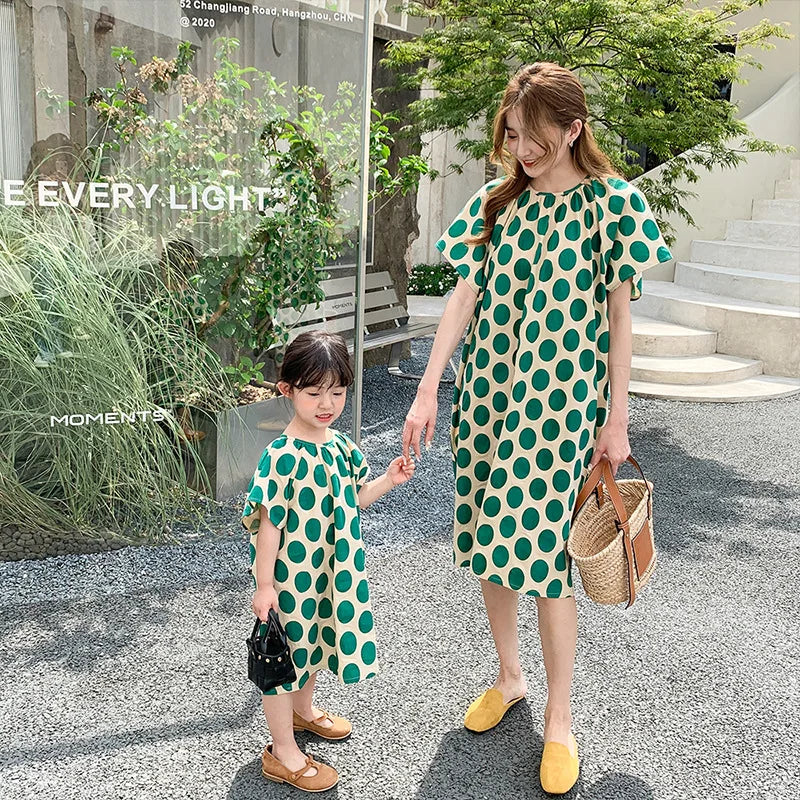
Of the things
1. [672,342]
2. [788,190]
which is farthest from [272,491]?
[788,190]

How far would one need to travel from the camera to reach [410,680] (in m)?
2.56

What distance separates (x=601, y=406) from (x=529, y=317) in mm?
271

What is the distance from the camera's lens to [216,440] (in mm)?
3479

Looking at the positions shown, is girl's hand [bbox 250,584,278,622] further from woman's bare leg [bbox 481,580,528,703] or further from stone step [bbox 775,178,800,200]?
stone step [bbox 775,178,800,200]

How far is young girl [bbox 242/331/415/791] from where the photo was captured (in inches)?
76.6

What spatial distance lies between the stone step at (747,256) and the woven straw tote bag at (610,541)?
20.9 ft

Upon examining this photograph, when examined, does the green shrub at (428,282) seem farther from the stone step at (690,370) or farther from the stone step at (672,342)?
the stone step at (690,370)

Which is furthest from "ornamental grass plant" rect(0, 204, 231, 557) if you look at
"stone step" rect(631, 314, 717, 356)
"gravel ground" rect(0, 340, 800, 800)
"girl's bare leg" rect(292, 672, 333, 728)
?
"stone step" rect(631, 314, 717, 356)

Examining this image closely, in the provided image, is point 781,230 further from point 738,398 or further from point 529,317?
point 529,317

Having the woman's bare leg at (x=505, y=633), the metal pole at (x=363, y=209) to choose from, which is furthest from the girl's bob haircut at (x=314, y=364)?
the metal pole at (x=363, y=209)

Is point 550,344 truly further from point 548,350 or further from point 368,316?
point 368,316

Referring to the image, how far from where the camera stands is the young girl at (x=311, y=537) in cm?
195

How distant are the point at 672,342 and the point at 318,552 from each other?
16.7 feet

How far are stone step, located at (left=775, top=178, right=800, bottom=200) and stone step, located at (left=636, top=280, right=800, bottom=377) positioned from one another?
206 cm
